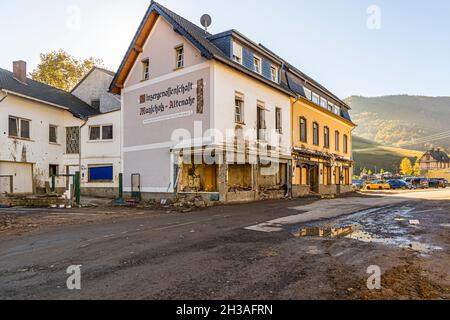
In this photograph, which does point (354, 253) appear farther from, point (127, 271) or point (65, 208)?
point (65, 208)

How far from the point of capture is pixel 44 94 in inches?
981

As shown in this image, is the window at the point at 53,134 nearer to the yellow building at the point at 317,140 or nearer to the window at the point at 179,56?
the window at the point at 179,56

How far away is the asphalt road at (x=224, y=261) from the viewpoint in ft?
13.9

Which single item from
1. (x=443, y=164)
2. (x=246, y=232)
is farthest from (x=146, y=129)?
(x=443, y=164)

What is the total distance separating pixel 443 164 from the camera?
11131 cm

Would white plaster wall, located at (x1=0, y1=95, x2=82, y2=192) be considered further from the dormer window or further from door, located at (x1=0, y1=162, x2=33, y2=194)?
the dormer window

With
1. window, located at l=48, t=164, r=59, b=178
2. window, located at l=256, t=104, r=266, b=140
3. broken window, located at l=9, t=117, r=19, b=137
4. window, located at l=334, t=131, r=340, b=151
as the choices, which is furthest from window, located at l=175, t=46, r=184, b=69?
window, located at l=334, t=131, r=340, b=151

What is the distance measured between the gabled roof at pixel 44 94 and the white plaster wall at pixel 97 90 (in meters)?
0.88

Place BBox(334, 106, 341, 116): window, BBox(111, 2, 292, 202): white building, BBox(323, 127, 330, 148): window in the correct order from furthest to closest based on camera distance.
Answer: BBox(334, 106, 341, 116): window < BBox(323, 127, 330, 148): window < BBox(111, 2, 292, 202): white building

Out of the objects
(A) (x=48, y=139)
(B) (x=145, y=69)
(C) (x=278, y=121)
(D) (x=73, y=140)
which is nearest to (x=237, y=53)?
(C) (x=278, y=121)

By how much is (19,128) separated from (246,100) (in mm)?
15253

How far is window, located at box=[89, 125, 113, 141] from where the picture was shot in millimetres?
23734

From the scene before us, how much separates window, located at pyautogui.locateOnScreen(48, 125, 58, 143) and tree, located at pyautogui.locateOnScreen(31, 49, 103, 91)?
14983mm

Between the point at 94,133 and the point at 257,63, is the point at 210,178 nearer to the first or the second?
the point at 257,63
